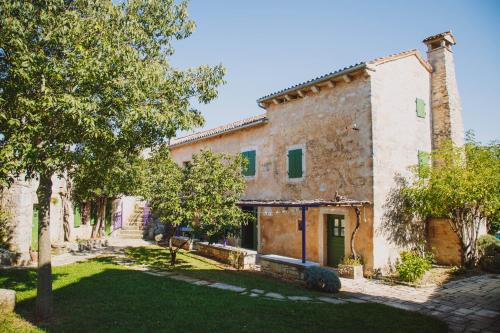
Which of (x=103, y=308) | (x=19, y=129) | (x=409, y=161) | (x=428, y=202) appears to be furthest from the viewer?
(x=409, y=161)

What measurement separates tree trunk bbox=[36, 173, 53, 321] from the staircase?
1498 centimetres

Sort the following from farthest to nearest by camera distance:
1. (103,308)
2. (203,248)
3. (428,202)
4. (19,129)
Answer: (203,248)
(428,202)
(103,308)
(19,129)

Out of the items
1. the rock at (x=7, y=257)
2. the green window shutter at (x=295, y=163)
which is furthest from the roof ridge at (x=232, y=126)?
the rock at (x=7, y=257)

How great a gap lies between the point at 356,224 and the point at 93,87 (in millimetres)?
8848

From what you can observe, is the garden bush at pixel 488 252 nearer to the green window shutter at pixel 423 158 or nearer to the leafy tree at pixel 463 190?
the leafy tree at pixel 463 190

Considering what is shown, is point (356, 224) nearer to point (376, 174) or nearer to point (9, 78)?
point (376, 174)

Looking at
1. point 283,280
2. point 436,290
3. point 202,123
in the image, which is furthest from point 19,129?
point 436,290

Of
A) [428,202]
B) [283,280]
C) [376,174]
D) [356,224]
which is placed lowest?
[283,280]

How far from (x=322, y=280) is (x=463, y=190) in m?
5.53

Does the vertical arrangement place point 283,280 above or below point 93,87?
below

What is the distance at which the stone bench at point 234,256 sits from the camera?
12.1 meters

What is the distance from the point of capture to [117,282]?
9.10 metres

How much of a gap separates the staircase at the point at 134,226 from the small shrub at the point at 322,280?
1465 centimetres

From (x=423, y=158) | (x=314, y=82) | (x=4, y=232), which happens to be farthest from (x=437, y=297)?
(x=4, y=232)
